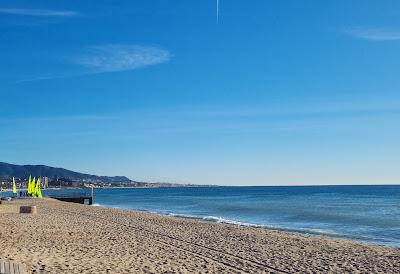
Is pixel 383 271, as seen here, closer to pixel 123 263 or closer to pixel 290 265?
pixel 290 265

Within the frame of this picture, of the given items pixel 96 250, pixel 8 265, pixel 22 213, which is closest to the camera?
pixel 8 265

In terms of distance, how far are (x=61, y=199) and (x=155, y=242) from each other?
143ft

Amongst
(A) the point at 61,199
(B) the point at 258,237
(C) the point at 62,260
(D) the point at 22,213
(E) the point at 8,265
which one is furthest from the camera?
(A) the point at 61,199

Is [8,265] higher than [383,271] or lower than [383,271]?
higher

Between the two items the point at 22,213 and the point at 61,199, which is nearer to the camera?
the point at 22,213

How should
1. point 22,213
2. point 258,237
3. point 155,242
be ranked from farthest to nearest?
point 22,213
point 258,237
point 155,242

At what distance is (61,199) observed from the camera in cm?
5728

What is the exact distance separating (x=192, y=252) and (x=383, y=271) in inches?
209

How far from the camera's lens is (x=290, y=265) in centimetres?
1253

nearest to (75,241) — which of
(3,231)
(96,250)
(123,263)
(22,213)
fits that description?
(96,250)

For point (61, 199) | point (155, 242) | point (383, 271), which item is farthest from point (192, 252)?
point (61, 199)

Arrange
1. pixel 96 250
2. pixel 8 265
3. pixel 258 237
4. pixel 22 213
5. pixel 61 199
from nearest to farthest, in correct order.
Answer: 1. pixel 8 265
2. pixel 96 250
3. pixel 258 237
4. pixel 22 213
5. pixel 61 199

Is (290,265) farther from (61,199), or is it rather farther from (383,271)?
(61,199)

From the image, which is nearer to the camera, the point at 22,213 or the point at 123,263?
the point at 123,263
